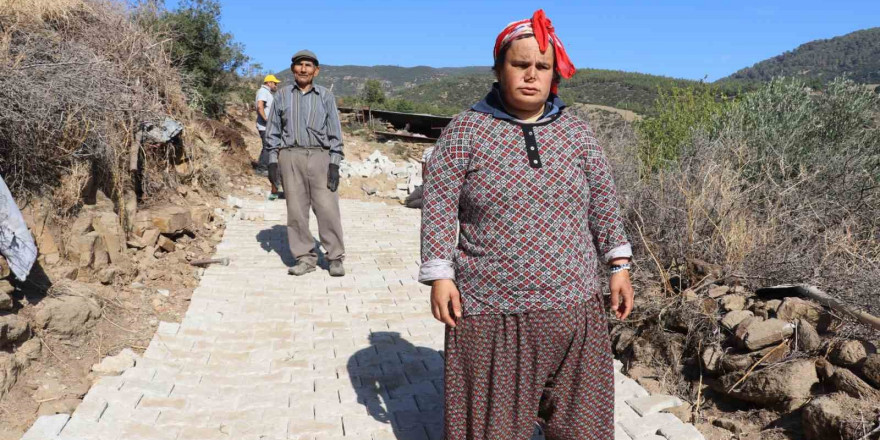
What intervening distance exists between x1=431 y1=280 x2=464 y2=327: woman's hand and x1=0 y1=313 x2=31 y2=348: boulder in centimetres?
255

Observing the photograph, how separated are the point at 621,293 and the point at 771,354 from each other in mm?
1563

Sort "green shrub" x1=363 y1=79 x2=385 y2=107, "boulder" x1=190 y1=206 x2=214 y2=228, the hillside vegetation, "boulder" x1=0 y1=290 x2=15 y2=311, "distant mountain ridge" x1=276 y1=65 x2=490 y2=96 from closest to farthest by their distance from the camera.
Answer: "boulder" x1=0 y1=290 x2=15 y2=311, "boulder" x1=190 y1=206 x2=214 y2=228, "green shrub" x1=363 y1=79 x2=385 y2=107, the hillside vegetation, "distant mountain ridge" x1=276 y1=65 x2=490 y2=96

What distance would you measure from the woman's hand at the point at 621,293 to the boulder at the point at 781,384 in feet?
4.42

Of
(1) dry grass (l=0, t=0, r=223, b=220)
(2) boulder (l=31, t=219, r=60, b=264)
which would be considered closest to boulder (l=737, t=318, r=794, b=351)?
(2) boulder (l=31, t=219, r=60, b=264)

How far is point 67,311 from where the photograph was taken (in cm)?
384

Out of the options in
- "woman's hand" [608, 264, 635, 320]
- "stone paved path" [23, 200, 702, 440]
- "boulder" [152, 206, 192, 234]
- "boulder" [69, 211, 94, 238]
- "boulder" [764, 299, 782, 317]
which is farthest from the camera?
"boulder" [152, 206, 192, 234]

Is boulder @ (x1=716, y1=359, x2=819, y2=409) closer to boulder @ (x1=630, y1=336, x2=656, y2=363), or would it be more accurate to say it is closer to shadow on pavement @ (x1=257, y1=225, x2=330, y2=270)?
boulder @ (x1=630, y1=336, x2=656, y2=363)

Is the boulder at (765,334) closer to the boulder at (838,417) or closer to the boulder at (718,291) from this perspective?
the boulder at (838,417)

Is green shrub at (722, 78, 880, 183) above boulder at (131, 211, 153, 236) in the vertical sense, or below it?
above

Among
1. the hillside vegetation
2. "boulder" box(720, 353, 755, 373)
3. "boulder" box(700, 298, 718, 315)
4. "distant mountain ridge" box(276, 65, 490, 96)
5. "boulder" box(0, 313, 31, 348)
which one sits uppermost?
"distant mountain ridge" box(276, 65, 490, 96)

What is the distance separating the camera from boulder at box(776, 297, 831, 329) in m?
3.43

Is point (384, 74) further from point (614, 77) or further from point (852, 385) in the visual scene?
point (852, 385)

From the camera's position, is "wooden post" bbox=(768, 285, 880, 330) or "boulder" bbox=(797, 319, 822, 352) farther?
"boulder" bbox=(797, 319, 822, 352)

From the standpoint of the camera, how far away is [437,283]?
2070 millimetres
